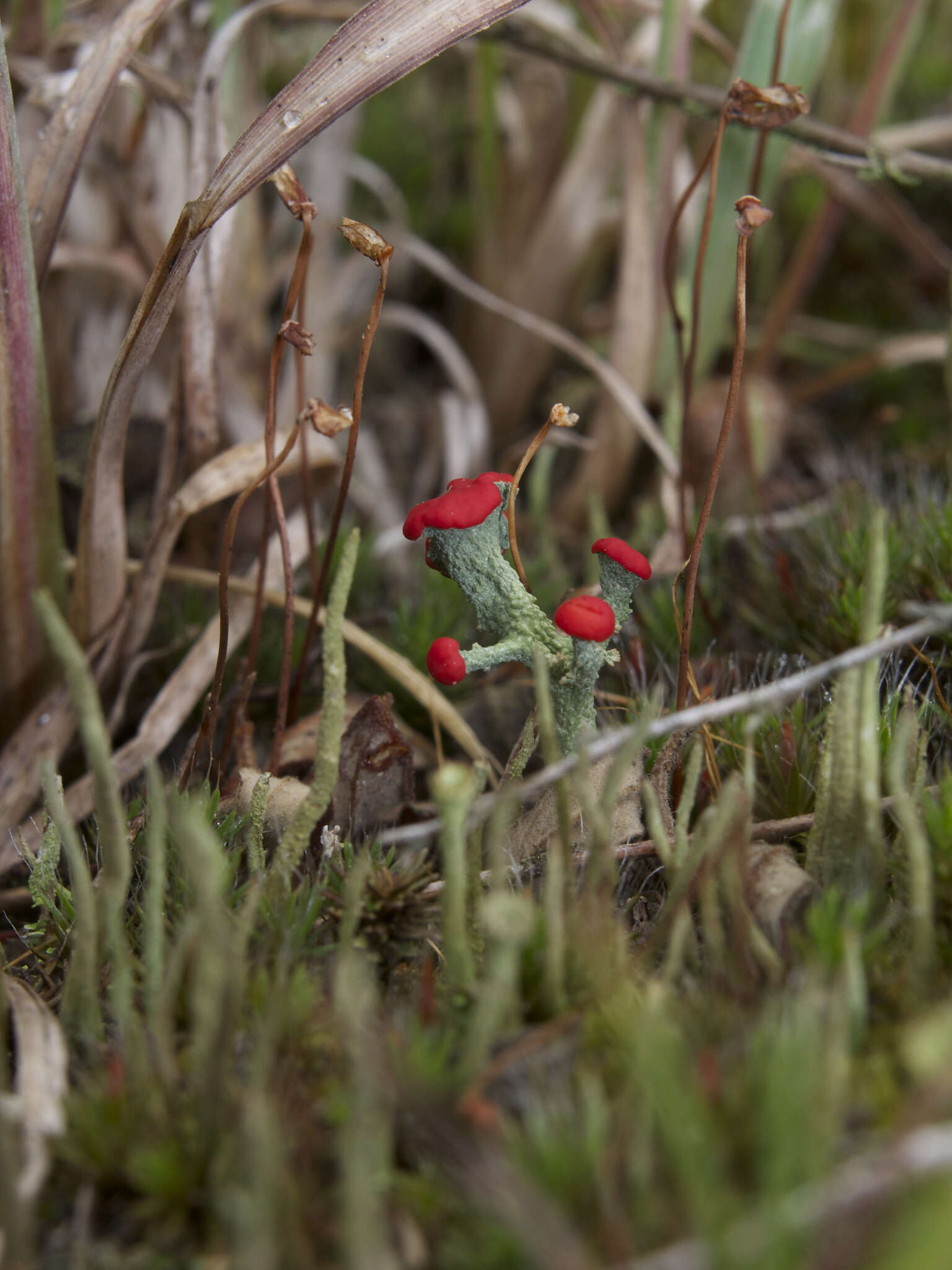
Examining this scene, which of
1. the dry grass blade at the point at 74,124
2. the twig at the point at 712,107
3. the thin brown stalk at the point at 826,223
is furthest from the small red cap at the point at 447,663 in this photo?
the thin brown stalk at the point at 826,223

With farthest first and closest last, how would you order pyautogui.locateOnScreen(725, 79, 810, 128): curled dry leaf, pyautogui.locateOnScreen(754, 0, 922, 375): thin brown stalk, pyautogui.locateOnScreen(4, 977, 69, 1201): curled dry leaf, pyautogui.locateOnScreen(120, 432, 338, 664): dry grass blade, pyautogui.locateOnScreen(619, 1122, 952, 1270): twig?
pyautogui.locateOnScreen(754, 0, 922, 375): thin brown stalk < pyautogui.locateOnScreen(120, 432, 338, 664): dry grass blade < pyautogui.locateOnScreen(725, 79, 810, 128): curled dry leaf < pyautogui.locateOnScreen(4, 977, 69, 1201): curled dry leaf < pyautogui.locateOnScreen(619, 1122, 952, 1270): twig

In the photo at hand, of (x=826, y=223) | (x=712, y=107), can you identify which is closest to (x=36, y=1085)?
(x=712, y=107)

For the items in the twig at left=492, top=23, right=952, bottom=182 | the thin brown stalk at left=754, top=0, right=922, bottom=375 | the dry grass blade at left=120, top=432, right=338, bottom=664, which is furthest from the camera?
the thin brown stalk at left=754, top=0, right=922, bottom=375

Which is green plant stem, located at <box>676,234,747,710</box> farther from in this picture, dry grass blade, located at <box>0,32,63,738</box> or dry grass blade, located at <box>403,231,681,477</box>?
dry grass blade, located at <box>0,32,63,738</box>

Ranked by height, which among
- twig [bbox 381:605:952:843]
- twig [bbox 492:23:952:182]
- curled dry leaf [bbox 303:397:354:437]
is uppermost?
twig [bbox 492:23:952:182]

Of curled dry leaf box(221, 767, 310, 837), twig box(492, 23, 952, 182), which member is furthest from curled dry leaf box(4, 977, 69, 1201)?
twig box(492, 23, 952, 182)

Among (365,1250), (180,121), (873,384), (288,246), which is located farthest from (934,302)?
(365,1250)

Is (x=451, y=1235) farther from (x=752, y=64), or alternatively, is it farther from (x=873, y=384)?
(x=873, y=384)
